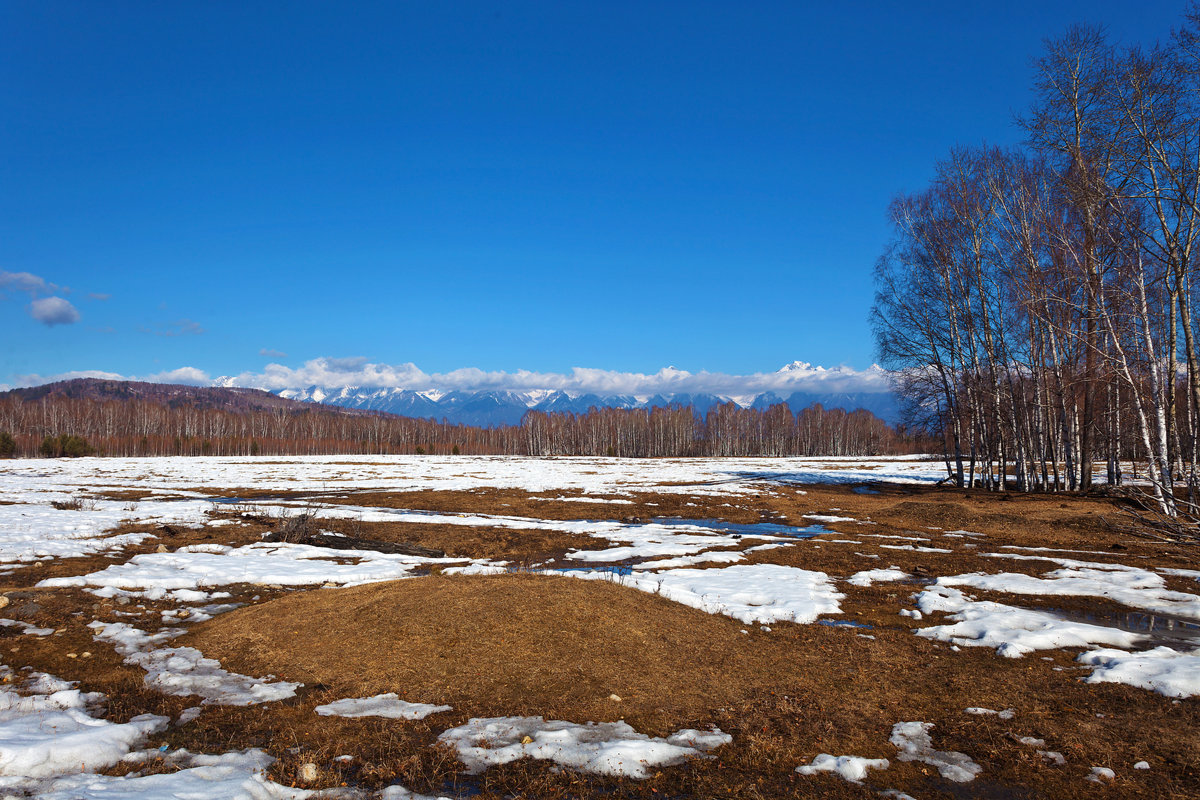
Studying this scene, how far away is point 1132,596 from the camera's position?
9.99 meters

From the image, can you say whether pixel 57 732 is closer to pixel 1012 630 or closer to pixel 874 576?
pixel 1012 630

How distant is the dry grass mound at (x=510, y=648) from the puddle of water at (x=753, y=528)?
33.2 feet

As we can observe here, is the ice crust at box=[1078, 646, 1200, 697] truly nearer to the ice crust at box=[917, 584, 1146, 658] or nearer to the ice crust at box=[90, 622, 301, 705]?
the ice crust at box=[917, 584, 1146, 658]

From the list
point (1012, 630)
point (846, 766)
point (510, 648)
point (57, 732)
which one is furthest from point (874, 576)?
point (57, 732)

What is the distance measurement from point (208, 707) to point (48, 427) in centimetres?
15399

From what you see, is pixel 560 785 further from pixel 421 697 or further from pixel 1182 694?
pixel 1182 694

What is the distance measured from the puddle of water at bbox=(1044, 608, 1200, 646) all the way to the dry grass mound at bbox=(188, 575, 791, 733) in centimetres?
513

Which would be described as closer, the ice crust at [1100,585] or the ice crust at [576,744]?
the ice crust at [576,744]

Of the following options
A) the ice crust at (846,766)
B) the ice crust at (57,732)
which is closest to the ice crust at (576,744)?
the ice crust at (846,766)

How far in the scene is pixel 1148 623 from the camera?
8.55 m

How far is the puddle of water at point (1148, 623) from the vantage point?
25.7 ft

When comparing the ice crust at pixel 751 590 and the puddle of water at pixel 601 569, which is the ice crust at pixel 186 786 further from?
the puddle of water at pixel 601 569

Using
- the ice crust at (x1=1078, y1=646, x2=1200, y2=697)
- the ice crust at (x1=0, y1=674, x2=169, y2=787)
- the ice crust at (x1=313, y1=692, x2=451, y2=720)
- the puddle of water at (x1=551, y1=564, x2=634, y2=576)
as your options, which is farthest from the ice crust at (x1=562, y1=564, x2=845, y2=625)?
the ice crust at (x1=0, y1=674, x2=169, y2=787)

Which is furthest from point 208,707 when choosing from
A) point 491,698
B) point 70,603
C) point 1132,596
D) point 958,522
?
point 958,522
